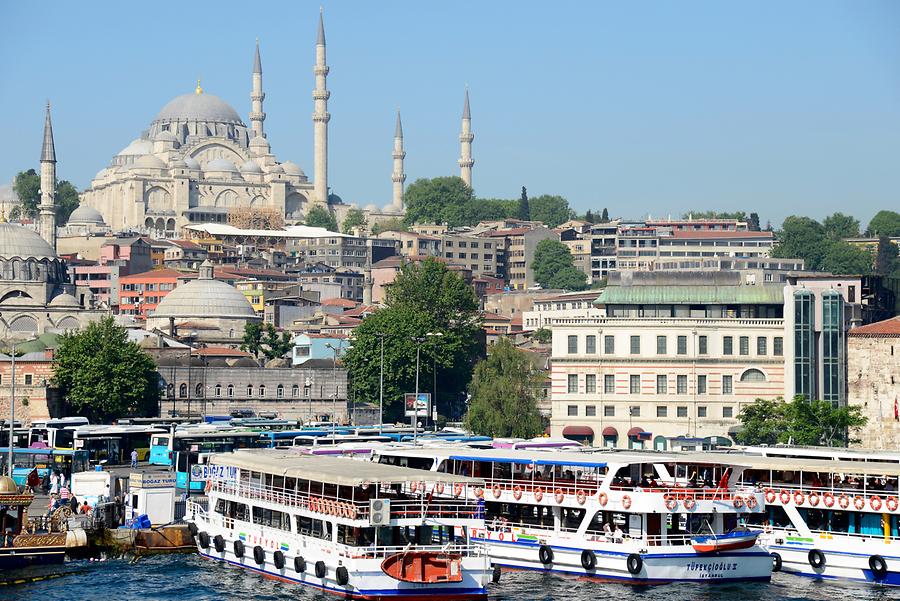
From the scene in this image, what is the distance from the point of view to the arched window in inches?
2886

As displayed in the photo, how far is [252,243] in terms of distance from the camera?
541 feet

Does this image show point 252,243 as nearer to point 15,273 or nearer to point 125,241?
point 125,241

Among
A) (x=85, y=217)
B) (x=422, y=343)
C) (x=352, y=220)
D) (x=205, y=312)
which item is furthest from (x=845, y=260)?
(x=85, y=217)

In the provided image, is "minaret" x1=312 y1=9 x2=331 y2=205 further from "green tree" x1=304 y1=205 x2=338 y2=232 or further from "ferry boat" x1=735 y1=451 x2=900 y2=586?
"ferry boat" x1=735 y1=451 x2=900 y2=586

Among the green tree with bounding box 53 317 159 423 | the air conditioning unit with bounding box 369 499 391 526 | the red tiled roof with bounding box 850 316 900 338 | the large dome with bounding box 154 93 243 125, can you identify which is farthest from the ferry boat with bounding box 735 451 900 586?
the large dome with bounding box 154 93 243 125

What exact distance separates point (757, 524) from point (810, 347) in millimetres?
28079

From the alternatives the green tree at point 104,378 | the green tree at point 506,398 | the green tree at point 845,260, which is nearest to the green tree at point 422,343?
the green tree at point 506,398

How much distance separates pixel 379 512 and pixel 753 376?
131 feet

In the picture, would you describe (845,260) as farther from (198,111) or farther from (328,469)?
Result: (328,469)

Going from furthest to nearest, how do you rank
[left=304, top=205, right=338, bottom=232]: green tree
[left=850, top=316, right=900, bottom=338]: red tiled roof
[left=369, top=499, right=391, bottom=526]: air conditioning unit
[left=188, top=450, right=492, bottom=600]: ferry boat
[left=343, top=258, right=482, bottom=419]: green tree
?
[left=304, top=205, right=338, bottom=232]: green tree, [left=343, top=258, right=482, bottom=419]: green tree, [left=850, top=316, right=900, bottom=338]: red tiled roof, [left=369, top=499, right=391, bottom=526]: air conditioning unit, [left=188, top=450, right=492, bottom=600]: ferry boat

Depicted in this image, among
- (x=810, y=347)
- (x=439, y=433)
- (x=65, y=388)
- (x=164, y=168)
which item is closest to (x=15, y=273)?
(x=65, y=388)

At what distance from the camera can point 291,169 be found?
633ft

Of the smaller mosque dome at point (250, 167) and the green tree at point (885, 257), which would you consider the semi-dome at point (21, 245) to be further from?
the green tree at point (885, 257)

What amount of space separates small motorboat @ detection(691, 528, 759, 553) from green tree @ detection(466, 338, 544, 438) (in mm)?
36216
